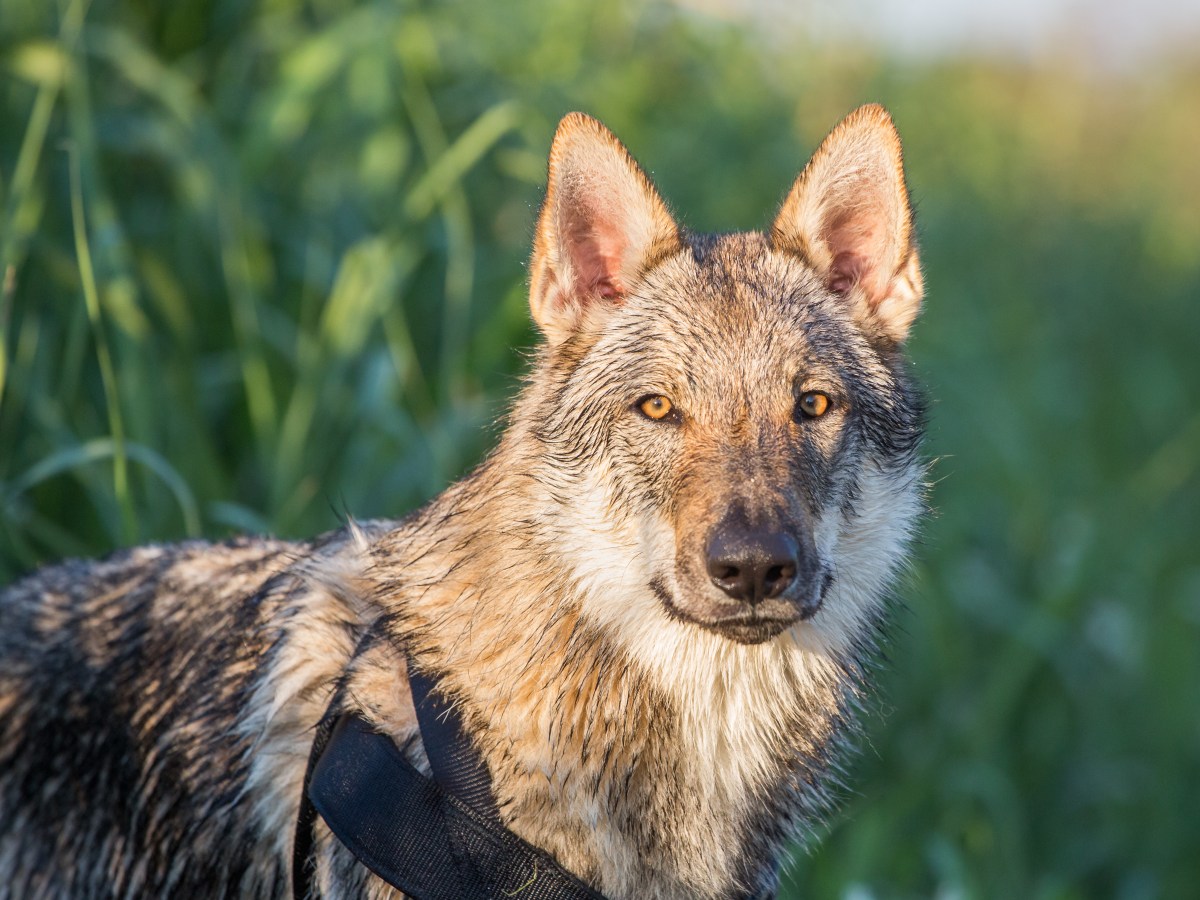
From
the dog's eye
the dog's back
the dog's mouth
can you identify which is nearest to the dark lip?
the dog's mouth

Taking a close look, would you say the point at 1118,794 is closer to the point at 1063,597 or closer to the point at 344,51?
the point at 1063,597

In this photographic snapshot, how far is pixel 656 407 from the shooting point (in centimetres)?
272

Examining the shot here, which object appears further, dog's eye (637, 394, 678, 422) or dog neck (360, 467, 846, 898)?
dog's eye (637, 394, 678, 422)

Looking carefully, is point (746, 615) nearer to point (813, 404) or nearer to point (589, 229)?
point (813, 404)

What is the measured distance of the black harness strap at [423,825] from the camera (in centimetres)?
233

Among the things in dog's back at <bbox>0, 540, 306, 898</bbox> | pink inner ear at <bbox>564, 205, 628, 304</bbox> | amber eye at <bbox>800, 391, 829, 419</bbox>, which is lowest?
dog's back at <bbox>0, 540, 306, 898</bbox>

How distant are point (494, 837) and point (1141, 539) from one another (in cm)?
480

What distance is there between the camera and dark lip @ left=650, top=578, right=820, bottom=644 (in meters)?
2.45

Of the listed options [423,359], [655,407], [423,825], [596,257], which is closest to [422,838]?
[423,825]

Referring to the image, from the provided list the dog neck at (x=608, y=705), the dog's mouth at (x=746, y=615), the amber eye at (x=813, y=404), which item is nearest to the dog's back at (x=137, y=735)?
the dog neck at (x=608, y=705)

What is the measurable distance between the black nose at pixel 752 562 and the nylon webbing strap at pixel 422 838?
0.64 m

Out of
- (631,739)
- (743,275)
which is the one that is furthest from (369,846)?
(743,275)

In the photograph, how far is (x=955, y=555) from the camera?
5.71m

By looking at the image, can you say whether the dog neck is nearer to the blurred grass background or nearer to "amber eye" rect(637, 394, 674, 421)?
"amber eye" rect(637, 394, 674, 421)
